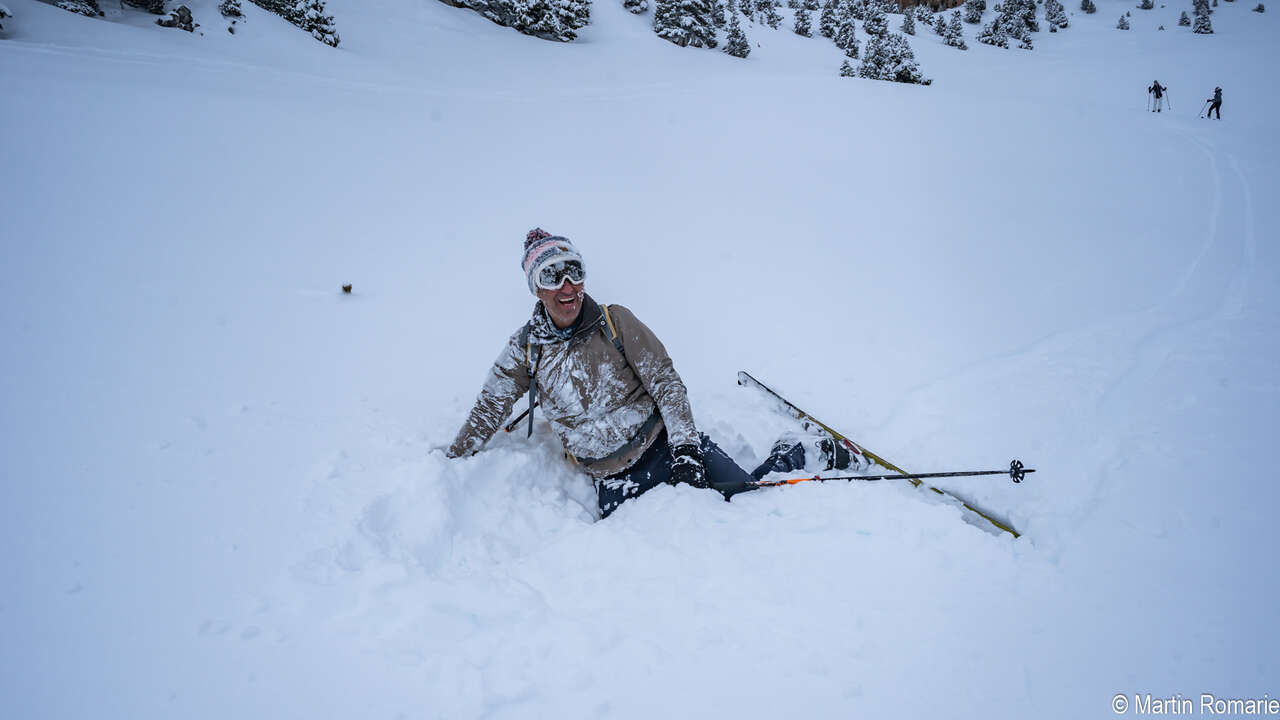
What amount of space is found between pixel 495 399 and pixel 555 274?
1019 mm

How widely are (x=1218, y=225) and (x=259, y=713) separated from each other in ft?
42.1

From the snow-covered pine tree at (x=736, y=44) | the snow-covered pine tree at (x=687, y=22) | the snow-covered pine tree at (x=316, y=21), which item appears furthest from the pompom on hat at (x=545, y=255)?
the snow-covered pine tree at (x=687, y=22)

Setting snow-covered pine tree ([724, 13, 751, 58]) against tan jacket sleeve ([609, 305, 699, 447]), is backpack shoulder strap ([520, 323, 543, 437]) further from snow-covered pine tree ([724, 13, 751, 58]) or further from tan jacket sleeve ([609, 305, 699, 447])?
snow-covered pine tree ([724, 13, 751, 58])

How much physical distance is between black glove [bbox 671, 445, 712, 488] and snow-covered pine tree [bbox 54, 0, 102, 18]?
19296 mm

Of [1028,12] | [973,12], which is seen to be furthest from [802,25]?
[973,12]

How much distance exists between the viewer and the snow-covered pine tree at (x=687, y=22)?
1078 inches

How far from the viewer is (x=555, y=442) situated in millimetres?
4098

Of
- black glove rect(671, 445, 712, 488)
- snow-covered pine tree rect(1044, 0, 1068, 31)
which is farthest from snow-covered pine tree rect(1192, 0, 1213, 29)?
black glove rect(671, 445, 712, 488)

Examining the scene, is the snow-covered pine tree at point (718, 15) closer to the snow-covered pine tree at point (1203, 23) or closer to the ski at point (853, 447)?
the ski at point (853, 447)

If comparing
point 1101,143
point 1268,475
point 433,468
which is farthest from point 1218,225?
point 433,468

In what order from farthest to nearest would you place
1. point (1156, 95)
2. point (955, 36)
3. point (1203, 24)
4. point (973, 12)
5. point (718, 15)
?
1. point (973, 12)
2. point (955, 36)
3. point (1203, 24)
4. point (718, 15)
5. point (1156, 95)

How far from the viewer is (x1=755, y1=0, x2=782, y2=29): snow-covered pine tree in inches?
1453

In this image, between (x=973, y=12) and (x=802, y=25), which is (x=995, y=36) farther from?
(x=802, y=25)

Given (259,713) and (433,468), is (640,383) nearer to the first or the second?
(433,468)
